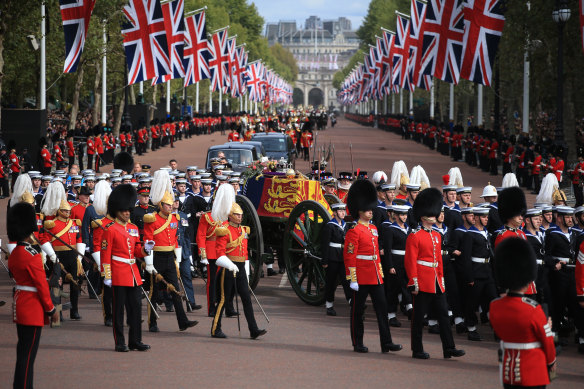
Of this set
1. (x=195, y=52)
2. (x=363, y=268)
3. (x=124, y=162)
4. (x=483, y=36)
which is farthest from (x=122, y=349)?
(x=195, y=52)

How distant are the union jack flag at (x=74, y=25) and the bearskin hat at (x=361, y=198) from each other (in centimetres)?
1588

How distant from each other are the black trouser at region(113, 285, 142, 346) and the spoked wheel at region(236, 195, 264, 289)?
2.78 metres

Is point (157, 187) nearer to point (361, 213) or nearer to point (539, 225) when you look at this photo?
point (361, 213)

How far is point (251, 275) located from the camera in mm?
13719

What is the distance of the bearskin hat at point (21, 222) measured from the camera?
9.09 m

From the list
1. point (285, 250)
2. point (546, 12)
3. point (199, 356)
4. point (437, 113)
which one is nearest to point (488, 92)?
point (546, 12)

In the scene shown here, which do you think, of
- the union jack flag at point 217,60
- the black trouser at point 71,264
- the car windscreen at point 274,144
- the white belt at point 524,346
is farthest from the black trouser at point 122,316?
the union jack flag at point 217,60

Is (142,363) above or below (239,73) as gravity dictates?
below

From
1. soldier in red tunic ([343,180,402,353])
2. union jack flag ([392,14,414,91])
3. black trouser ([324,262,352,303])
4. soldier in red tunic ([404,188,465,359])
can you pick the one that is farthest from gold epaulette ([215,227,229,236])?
union jack flag ([392,14,414,91])

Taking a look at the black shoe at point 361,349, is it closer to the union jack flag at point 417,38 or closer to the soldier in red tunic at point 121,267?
the soldier in red tunic at point 121,267

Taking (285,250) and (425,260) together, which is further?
(285,250)

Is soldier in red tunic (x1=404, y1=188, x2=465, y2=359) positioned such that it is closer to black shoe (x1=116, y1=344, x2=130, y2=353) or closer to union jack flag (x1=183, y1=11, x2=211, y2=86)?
black shoe (x1=116, y1=344, x2=130, y2=353)

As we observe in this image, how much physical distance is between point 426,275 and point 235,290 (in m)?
2.19

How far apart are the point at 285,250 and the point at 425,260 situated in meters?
3.70
